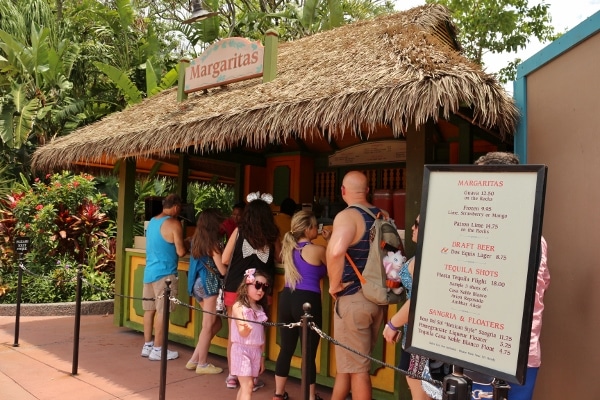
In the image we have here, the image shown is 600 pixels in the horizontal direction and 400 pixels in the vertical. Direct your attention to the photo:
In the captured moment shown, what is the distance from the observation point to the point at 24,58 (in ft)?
43.8

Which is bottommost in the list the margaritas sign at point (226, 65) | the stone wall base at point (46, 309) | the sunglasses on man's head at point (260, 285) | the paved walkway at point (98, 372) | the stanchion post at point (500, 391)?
the stone wall base at point (46, 309)

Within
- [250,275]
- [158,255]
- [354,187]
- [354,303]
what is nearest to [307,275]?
[250,275]

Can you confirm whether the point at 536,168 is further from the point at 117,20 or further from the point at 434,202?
the point at 117,20

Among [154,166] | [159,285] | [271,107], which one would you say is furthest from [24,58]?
[271,107]

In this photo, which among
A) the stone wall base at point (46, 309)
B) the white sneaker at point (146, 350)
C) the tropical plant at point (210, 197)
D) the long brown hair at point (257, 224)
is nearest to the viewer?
the long brown hair at point (257, 224)

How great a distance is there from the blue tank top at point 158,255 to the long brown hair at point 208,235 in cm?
63

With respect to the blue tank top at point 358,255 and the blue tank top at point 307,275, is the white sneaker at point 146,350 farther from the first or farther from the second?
the blue tank top at point 358,255

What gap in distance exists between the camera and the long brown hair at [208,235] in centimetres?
504

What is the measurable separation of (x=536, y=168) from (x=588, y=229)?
1.28 meters

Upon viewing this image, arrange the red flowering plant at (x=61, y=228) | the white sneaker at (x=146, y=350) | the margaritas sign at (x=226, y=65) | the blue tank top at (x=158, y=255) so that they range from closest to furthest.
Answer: the blue tank top at (x=158, y=255)
the white sneaker at (x=146, y=350)
the margaritas sign at (x=226, y=65)
the red flowering plant at (x=61, y=228)

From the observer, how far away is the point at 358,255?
358 centimetres

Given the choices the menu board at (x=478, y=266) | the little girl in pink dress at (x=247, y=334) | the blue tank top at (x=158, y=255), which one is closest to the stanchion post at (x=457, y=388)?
the menu board at (x=478, y=266)

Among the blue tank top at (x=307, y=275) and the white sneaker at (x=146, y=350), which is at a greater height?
the blue tank top at (x=307, y=275)

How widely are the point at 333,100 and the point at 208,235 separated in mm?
1868
